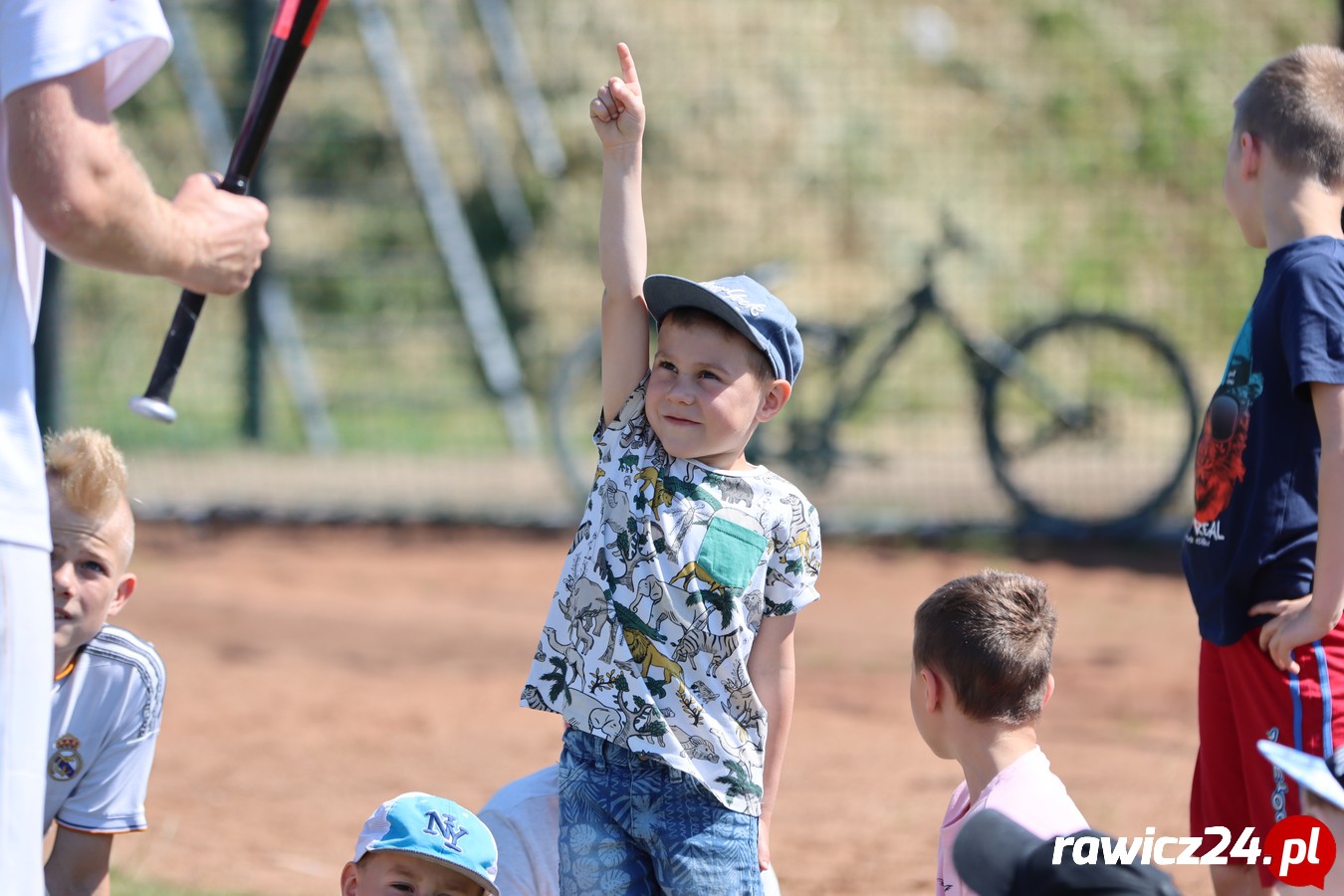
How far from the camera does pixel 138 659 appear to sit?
2824mm

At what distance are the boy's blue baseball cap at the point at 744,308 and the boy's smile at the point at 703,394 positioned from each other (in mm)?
40

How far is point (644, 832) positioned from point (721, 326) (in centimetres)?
84

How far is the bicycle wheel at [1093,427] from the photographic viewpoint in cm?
813

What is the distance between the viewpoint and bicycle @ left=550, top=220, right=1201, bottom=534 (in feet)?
27.0

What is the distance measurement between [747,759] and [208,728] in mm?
3407

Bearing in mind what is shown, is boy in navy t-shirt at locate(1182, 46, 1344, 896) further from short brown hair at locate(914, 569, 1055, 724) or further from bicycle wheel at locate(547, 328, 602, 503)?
bicycle wheel at locate(547, 328, 602, 503)

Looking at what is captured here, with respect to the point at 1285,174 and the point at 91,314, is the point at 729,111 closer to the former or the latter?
the point at 91,314

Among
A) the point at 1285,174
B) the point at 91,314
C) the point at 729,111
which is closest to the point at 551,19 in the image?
the point at 729,111

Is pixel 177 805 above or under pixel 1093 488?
under

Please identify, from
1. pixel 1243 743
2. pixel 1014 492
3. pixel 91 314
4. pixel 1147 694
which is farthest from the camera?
pixel 91 314

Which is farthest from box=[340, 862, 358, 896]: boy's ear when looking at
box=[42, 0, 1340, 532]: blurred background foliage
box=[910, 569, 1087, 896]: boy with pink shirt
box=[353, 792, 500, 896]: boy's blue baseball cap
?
box=[42, 0, 1340, 532]: blurred background foliage

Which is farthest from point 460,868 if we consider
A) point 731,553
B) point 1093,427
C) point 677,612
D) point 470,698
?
point 1093,427

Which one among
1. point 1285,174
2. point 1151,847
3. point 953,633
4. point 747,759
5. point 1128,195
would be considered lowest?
point 1151,847

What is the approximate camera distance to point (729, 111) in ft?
46.7
